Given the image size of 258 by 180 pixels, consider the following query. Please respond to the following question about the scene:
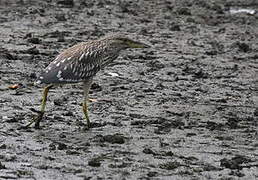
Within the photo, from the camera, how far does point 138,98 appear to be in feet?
40.6

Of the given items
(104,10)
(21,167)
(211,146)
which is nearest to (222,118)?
(211,146)

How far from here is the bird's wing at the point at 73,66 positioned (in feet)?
33.3

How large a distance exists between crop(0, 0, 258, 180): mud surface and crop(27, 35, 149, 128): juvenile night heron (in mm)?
508

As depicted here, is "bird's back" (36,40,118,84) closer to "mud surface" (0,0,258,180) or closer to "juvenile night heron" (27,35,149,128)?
"juvenile night heron" (27,35,149,128)

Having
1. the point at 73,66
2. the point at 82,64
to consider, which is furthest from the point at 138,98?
the point at 73,66

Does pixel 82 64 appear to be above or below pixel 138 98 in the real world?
above

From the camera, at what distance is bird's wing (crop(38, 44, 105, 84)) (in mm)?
10156

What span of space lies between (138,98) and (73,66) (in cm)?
216

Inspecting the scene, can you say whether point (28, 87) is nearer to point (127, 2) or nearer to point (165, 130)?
point (165, 130)

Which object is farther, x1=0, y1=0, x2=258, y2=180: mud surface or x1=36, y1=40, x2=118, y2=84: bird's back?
x1=36, y1=40, x2=118, y2=84: bird's back

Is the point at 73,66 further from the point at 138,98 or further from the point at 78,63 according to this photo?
the point at 138,98

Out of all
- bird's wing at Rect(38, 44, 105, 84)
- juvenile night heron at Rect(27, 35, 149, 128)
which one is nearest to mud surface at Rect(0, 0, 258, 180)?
juvenile night heron at Rect(27, 35, 149, 128)

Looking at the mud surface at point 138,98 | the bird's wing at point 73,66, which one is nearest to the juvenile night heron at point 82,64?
the bird's wing at point 73,66

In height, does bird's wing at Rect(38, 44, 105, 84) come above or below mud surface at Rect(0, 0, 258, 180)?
above
